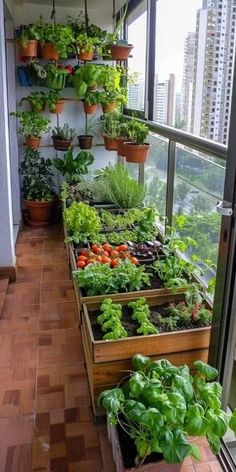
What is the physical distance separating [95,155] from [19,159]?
0.85 meters

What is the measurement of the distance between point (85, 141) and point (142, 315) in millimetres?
2845

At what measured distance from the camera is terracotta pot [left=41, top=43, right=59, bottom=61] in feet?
12.0

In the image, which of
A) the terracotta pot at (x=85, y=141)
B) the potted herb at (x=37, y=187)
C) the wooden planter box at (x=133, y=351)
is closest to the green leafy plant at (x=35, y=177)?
the potted herb at (x=37, y=187)

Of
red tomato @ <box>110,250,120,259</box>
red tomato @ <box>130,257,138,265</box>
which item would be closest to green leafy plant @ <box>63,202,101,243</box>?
red tomato @ <box>110,250,120,259</box>

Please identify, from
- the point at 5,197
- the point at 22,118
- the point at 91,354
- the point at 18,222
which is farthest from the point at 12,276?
the point at 22,118

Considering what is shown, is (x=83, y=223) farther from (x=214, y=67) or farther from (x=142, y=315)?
(x=214, y=67)

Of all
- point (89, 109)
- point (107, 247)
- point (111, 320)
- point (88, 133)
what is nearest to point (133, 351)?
point (111, 320)

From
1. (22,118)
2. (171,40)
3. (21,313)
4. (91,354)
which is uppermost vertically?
(171,40)

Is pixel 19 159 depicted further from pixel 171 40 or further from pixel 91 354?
pixel 91 354

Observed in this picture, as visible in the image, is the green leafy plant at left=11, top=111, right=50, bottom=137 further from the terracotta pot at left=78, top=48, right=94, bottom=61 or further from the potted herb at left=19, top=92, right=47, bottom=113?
the terracotta pot at left=78, top=48, right=94, bottom=61

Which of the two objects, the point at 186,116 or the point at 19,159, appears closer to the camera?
the point at 186,116

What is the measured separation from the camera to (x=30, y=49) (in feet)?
11.9

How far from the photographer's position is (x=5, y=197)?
288cm

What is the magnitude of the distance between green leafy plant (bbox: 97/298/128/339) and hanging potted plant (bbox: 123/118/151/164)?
1.39 m
